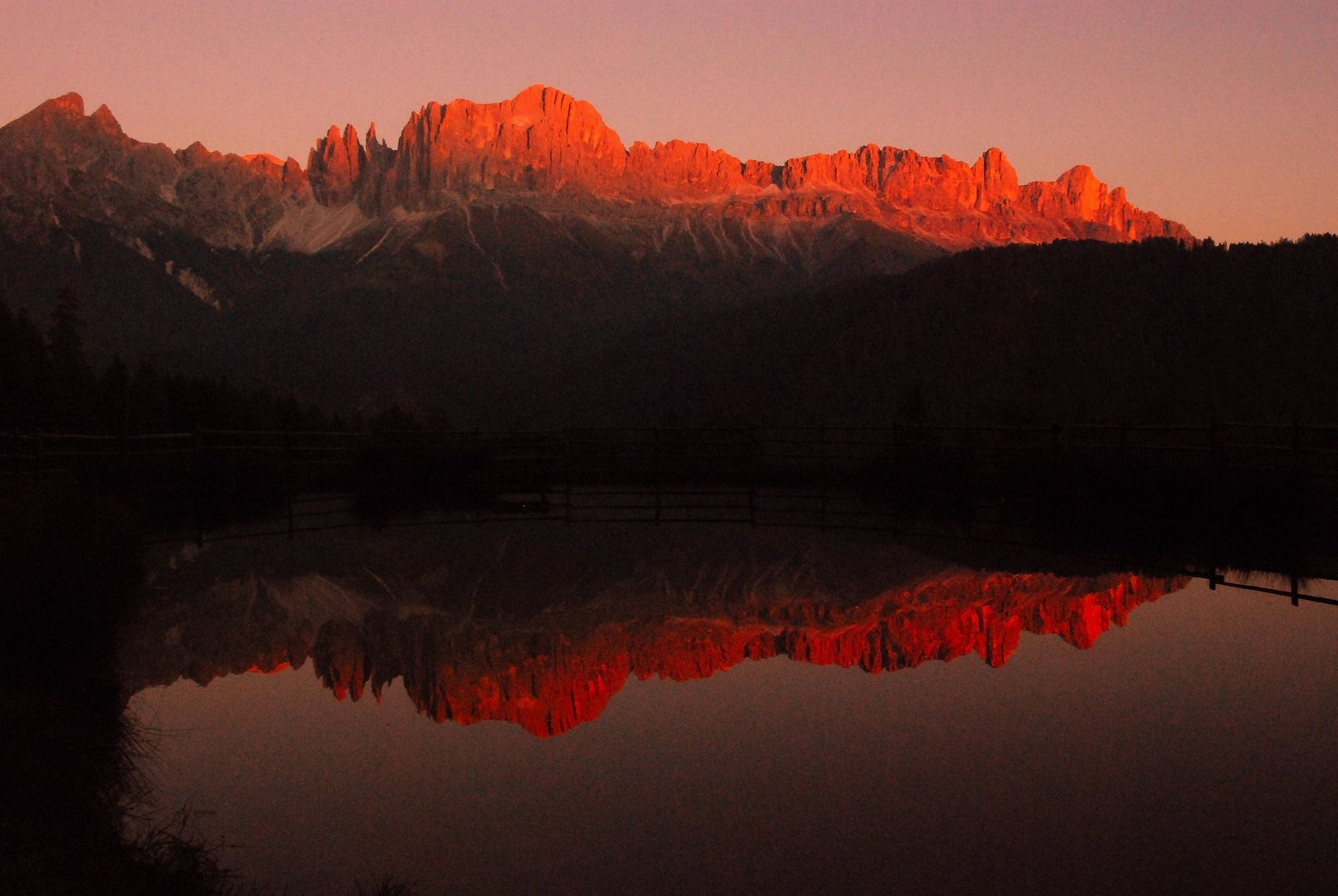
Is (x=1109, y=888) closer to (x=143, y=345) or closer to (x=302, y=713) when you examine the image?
(x=302, y=713)

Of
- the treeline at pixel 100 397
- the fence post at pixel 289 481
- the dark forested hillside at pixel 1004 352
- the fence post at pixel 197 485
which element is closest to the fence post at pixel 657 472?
the fence post at pixel 289 481

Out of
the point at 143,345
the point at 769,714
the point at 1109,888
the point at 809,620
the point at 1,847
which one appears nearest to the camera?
the point at 1,847

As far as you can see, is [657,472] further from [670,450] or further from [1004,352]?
[1004,352]

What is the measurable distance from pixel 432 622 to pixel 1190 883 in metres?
7.60

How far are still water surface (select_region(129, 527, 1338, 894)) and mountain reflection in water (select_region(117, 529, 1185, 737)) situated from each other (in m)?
0.06

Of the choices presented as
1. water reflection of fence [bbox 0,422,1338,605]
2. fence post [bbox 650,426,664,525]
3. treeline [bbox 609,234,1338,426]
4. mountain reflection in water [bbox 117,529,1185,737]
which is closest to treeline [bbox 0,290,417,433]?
water reflection of fence [bbox 0,422,1338,605]

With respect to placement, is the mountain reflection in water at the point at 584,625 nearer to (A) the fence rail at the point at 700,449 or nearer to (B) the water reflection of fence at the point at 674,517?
(B) the water reflection of fence at the point at 674,517

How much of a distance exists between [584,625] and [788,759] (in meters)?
4.34

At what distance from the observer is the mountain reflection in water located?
9.70m

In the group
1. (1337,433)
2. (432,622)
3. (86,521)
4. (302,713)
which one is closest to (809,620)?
(432,622)

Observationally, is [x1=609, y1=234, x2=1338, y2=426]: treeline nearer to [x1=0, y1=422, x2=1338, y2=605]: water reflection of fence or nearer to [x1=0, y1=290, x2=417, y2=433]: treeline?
[x1=0, y1=290, x2=417, y2=433]: treeline

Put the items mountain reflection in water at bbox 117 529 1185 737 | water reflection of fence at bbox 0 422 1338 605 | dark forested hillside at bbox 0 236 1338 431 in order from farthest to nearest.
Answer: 1. dark forested hillside at bbox 0 236 1338 431
2. water reflection of fence at bbox 0 422 1338 605
3. mountain reflection in water at bbox 117 529 1185 737

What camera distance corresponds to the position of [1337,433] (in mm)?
25500

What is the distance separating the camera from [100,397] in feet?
160
